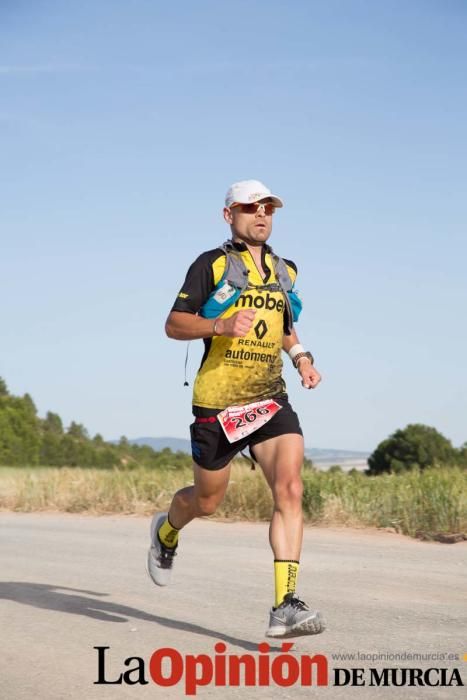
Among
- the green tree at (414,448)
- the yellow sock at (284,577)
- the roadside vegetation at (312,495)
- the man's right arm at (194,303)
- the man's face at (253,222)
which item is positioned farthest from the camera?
the green tree at (414,448)

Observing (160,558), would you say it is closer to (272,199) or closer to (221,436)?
(221,436)

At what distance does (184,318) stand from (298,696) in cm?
228

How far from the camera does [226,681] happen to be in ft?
18.5

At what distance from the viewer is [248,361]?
6.76m

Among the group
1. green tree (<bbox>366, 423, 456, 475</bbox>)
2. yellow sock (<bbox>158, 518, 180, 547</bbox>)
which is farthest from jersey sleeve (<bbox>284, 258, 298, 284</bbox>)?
green tree (<bbox>366, 423, 456, 475</bbox>)

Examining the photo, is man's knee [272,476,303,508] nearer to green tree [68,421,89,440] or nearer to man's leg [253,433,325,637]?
man's leg [253,433,325,637]

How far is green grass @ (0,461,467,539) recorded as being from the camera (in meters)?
12.3

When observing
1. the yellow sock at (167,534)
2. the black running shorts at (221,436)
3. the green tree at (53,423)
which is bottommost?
the yellow sock at (167,534)

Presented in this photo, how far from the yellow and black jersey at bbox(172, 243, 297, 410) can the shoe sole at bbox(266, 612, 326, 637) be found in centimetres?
131

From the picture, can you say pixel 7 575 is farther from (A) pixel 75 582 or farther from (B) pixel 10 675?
(B) pixel 10 675

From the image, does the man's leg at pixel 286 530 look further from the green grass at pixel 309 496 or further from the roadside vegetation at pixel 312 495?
the green grass at pixel 309 496

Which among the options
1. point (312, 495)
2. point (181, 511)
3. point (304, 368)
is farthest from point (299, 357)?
point (312, 495)

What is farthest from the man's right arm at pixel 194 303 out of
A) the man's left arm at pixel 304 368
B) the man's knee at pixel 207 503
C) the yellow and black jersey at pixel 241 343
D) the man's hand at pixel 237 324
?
the man's knee at pixel 207 503

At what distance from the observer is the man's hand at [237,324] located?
6387 millimetres
